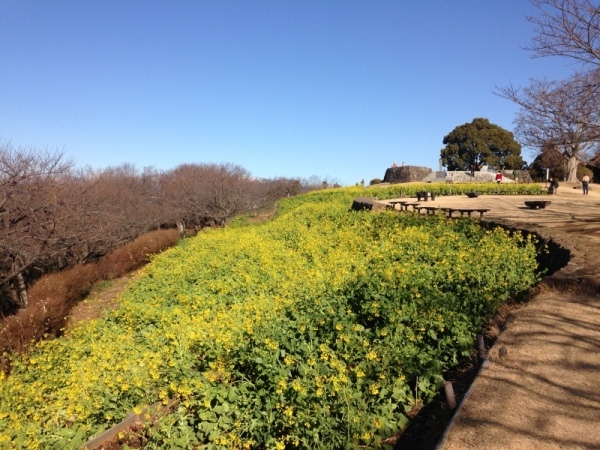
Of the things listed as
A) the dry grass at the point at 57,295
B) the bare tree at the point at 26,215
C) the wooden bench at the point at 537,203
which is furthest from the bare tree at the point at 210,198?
the wooden bench at the point at 537,203

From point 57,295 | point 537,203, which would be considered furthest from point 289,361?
point 537,203

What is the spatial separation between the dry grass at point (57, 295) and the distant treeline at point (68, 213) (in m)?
0.94

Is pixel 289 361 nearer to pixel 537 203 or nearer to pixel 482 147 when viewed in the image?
pixel 537 203

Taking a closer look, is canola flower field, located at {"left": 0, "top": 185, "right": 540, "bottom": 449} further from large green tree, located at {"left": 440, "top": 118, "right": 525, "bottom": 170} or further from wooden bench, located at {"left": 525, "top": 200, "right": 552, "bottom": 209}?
large green tree, located at {"left": 440, "top": 118, "right": 525, "bottom": 170}

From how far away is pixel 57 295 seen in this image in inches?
508

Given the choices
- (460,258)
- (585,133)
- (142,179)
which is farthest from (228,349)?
(142,179)

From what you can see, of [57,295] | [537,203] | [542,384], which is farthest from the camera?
[537,203]

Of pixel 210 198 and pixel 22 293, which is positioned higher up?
pixel 210 198

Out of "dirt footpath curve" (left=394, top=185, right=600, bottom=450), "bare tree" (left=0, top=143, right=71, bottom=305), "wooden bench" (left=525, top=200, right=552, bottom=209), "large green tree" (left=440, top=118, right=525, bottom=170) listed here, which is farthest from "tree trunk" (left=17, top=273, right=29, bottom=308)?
"large green tree" (left=440, top=118, right=525, bottom=170)

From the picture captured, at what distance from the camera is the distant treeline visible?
12828 millimetres

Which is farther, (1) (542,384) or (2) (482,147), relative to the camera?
(2) (482,147)

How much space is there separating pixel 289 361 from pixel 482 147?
178 feet

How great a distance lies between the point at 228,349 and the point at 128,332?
3.78 meters

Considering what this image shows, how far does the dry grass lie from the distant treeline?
945 mm
